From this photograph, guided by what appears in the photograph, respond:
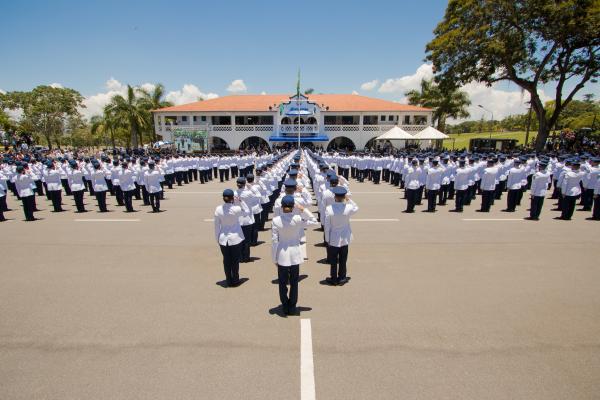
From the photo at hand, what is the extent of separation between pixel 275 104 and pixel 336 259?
118 feet

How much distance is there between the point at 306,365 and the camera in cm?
388

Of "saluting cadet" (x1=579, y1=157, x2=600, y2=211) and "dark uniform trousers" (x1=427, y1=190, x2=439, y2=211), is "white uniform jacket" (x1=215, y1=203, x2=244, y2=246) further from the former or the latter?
"saluting cadet" (x1=579, y1=157, x2=600, y2=211)

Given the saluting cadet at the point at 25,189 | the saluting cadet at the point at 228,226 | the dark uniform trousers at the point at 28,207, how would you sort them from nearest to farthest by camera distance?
the saluting cadet at the point at 228,226 → the saluting cadet at the point at 25,189 → the dark uniform trousers at the point at 28,207

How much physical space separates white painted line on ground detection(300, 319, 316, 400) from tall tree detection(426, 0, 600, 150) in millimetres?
29209

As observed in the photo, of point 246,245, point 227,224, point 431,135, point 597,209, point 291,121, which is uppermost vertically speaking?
point 291,121

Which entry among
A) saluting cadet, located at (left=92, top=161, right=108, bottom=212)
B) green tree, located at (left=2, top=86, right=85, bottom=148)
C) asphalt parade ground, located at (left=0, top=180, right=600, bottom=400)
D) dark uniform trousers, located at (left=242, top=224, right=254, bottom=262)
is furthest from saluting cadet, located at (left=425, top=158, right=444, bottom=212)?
green tree, located at (left=2, top=86, right=85, bottom=148)

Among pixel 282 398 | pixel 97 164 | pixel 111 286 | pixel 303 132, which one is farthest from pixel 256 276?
pixel 303 132

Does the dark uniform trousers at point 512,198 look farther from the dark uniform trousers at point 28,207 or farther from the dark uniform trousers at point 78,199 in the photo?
the dark uniform trousers at point 28,207

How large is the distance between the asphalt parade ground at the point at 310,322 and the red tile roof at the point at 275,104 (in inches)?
1259

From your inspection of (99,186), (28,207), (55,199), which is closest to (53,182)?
(55,199)

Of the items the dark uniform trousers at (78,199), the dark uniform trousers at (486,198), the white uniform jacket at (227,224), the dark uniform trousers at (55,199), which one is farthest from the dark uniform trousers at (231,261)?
the dark uniform trousers at (55,199)

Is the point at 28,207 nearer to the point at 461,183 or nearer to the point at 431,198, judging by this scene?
the point at 431,198

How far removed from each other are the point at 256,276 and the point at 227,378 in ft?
9.34

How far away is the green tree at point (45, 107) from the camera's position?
43.5 meters
